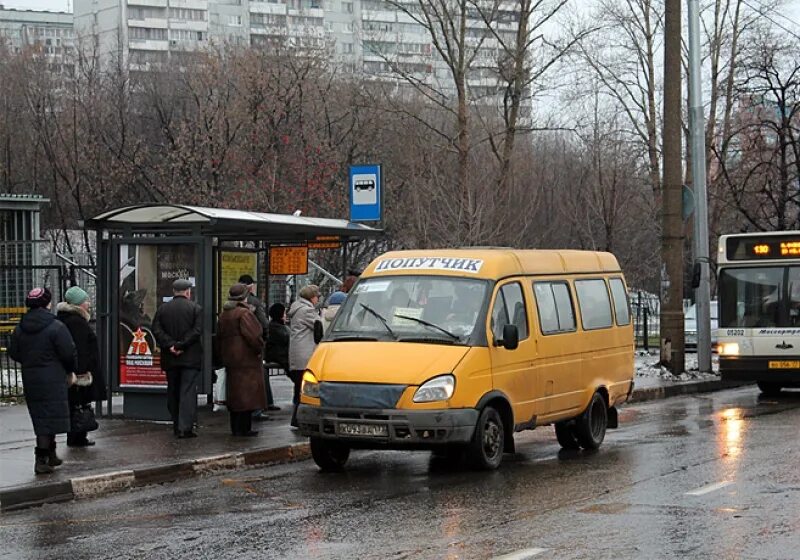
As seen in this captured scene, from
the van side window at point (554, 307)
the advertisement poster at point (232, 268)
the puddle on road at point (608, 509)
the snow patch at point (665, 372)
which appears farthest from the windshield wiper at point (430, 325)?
the snow patch at point (665, 372)

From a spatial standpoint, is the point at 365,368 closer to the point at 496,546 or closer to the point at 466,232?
the point at 496,546

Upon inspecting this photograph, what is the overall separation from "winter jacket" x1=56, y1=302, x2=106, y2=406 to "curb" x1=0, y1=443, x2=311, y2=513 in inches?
65.3

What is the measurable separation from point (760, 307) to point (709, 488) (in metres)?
11.9

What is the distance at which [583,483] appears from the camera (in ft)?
37.8

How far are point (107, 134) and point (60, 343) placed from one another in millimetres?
26132

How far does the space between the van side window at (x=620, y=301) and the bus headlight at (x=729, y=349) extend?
7337mm

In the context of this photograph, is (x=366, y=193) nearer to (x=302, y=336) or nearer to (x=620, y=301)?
(x=302, y=336)

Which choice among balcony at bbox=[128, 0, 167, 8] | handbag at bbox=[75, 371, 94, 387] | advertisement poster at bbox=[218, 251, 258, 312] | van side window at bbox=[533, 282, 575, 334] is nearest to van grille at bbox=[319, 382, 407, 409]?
van side window at bbox=[533, 282, 575, 334]

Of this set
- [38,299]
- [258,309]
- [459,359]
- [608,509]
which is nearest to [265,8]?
[258,309]

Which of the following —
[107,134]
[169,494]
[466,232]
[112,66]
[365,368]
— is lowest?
[169,494]

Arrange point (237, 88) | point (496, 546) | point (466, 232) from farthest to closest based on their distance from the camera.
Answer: point (237, 88) < point (466, 232) < point (496, 546)

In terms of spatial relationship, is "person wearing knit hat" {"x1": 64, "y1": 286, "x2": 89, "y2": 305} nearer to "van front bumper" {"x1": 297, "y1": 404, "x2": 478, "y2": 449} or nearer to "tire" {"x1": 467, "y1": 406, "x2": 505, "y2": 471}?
"van front bumper" {"x1": 297, "y1": 404, "x2": 478, "y2": 449}

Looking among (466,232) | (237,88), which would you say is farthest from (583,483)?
(237,88)

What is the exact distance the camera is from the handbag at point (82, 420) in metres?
13.6
